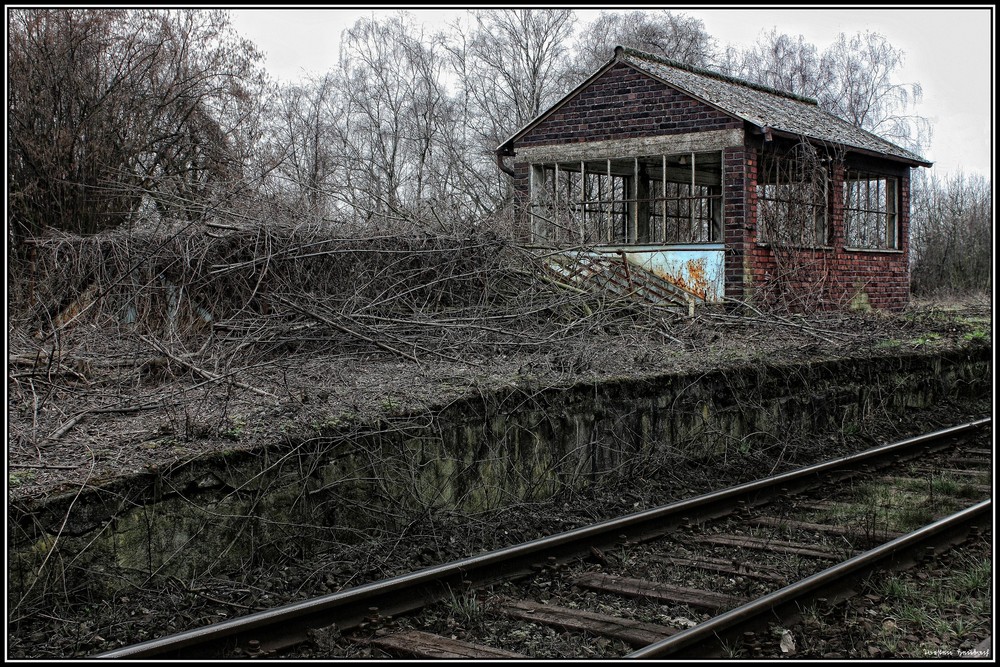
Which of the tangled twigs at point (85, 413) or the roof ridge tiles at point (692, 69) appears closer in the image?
the tangled twigs at point (85, 413)

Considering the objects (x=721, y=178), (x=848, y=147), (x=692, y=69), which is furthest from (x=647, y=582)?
(x=692, y=69)

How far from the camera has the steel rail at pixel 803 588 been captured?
445cm

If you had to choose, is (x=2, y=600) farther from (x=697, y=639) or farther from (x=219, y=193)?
(x=219, y=193)

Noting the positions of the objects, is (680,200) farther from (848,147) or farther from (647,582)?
(647,582)

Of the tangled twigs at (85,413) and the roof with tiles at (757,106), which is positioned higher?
the roof with tiles at (757,106)

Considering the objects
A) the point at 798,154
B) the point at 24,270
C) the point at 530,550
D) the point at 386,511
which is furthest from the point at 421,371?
the point at 798,154

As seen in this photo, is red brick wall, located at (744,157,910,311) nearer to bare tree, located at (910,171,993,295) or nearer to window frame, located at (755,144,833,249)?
window frame, located at (755,144,833,249)

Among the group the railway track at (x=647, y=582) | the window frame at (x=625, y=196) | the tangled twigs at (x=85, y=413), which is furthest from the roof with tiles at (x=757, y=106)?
the tangled twigs at (x=85, y=413)

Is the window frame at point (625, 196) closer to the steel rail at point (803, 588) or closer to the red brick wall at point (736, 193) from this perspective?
the red brick wall at point (736, 193)

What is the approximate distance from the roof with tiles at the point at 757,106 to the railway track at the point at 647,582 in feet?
31.7

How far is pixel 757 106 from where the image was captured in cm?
1758

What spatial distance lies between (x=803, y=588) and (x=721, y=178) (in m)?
13.3

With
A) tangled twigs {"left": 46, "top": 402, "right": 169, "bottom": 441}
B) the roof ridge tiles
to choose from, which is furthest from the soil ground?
the roof ridge tiles

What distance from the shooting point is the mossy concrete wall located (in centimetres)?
533
